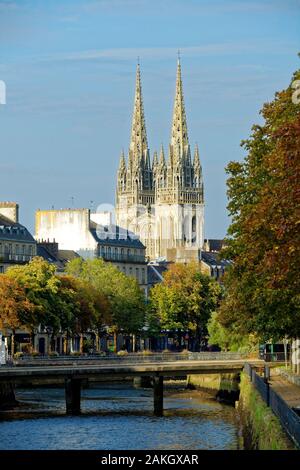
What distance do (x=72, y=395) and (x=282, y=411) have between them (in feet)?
146

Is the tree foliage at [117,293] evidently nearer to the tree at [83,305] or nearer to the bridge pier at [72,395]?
the tree at [83,305]

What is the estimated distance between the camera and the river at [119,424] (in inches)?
3209

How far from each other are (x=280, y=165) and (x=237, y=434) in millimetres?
26311

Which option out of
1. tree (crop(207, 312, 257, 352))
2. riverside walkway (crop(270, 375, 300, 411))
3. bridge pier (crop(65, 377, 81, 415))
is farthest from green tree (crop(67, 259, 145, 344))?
riverside walkway (crop(270, 375, 300, 411))

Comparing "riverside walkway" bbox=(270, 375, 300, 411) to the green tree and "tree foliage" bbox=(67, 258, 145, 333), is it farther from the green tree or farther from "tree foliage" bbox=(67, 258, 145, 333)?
the green tree

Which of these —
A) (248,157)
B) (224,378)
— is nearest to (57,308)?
(224,378)

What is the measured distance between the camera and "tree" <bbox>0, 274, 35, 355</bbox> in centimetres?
14638

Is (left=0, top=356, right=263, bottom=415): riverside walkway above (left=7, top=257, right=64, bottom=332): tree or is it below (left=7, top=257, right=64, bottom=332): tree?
below

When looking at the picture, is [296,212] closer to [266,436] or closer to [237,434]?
[266,436]

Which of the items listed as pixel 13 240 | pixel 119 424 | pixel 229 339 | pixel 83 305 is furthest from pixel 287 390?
pixel 13 240

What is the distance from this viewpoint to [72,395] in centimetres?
10412

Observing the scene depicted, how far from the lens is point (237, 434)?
85.8m

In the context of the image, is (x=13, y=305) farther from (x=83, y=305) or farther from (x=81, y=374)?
(x=81, y=374)

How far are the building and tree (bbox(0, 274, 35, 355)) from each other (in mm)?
41714
